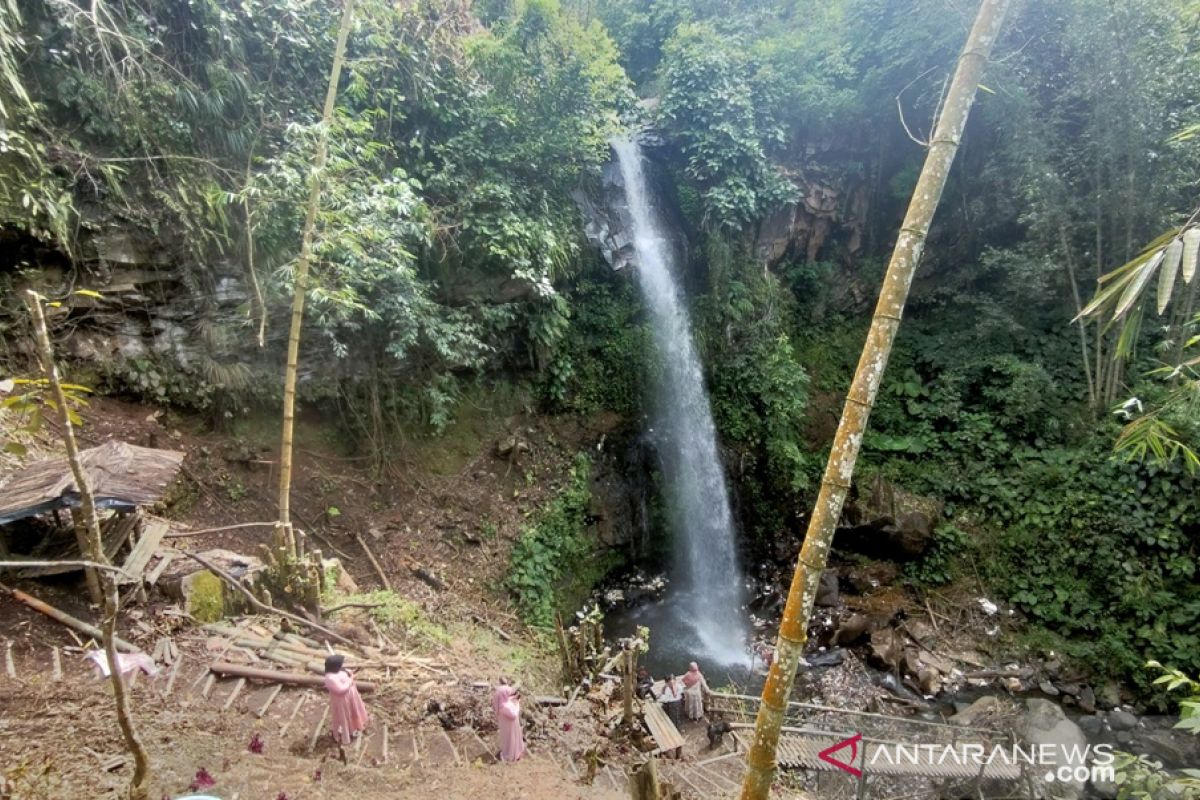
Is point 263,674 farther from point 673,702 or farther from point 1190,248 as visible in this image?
point 1190,248

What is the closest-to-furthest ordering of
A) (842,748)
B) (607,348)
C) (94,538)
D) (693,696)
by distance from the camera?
(94,538) < (842,748) < (693,696) < (607,348)

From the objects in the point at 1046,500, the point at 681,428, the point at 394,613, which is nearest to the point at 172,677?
the point at 394,613

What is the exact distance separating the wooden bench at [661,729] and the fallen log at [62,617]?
460 cm

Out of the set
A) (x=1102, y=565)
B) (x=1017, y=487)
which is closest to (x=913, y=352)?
(x=1017, y=487)

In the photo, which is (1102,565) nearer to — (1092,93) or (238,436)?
(1092,93)

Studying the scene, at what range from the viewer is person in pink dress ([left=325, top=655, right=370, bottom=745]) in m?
4.20

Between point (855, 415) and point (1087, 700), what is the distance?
27.2 ft

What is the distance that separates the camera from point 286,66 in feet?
24.2

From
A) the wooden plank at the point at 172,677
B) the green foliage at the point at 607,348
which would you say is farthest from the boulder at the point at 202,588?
the green foliage at the point at 607,348

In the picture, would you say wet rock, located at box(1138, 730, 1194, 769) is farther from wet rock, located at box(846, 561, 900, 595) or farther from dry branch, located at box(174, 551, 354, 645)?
dry branch, located at box(174, 551, 354, 645)

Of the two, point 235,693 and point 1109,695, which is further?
point 1109,695

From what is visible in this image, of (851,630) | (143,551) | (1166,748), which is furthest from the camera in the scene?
(851,630)

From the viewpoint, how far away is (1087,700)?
771 centimetres

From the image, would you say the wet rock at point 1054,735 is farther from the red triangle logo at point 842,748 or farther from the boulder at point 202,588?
the boulder at point 202,588
